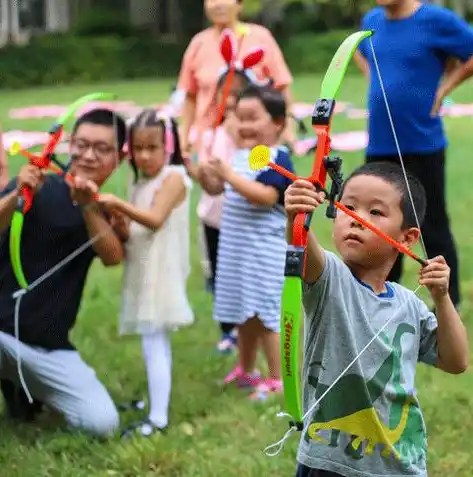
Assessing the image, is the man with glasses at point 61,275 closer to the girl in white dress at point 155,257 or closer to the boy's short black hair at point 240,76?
the girl in white dress at point 155,257

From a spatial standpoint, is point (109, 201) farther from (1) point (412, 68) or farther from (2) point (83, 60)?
(2) point (83, 60)

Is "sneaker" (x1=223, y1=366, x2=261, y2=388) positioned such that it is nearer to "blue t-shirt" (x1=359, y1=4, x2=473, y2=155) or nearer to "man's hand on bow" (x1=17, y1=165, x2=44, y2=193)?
"blue t-shirt" (x1=359, y1=4, x2=473, y2=155)

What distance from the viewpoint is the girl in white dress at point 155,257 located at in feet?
12.2

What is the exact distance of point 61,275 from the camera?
3688 mm

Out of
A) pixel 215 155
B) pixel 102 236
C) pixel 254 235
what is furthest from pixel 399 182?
pixel 215 155

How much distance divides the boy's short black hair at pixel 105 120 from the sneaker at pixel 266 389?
1.14 meters

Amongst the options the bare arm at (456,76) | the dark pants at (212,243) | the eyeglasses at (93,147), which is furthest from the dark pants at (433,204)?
the eyeglasses at (93,147)

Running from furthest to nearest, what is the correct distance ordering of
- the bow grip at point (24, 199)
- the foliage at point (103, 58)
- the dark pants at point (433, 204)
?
the foliage at point (103, 58)
the dark pants at point (433, 204)
the bow grip at point (24, 199)

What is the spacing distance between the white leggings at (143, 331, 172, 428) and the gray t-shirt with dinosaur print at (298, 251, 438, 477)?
141cm

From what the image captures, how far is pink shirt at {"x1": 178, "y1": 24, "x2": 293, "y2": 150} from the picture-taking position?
5.02 m

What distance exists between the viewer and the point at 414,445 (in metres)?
2.38

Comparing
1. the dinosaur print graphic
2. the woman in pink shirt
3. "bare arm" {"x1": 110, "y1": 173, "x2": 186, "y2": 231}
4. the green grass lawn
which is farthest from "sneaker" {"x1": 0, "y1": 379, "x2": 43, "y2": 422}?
the dinosaur print graphic

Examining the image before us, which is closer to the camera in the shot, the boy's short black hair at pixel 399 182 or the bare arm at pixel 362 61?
the boy's short black hair at pixel 399 182

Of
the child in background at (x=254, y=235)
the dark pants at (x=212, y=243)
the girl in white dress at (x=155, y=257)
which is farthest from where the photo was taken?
the dark pants at (x=212, y=243)
